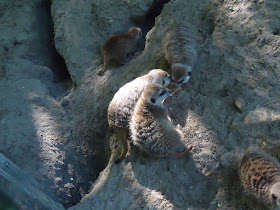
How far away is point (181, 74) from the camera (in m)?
2.99

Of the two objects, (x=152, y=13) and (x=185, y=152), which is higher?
(x=152, y=13)

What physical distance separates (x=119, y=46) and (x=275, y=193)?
8.58 feet

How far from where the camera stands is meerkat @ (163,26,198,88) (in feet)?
9.86

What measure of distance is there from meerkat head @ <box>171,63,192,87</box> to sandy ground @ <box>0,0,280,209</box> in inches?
2.9

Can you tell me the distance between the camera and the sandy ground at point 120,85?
2.44 meters

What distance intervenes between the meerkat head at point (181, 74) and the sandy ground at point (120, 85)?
0.24ft

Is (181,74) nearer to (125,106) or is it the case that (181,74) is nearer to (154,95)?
(154,95)

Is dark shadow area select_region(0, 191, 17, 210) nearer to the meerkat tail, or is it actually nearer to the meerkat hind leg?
the meerkat hind leg

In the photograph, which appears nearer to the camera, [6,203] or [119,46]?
[6,203]

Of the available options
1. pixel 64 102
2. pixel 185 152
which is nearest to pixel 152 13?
pixel 64 102

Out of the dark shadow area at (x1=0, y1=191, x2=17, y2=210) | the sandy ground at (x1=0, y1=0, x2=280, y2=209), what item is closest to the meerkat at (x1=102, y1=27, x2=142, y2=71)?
the sandy ground at (x1=0, y1=0, x2=280, y2=209)

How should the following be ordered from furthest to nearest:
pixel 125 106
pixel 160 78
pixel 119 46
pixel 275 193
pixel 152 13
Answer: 1. pixel 152 13
2. pixel 119 46
3. pixel 160 78
4. pixel 125 106
5. pixel 275 193

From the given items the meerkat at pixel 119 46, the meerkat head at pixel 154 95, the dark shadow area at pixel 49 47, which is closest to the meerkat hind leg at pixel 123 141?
the meerkat head at pixel 154 95

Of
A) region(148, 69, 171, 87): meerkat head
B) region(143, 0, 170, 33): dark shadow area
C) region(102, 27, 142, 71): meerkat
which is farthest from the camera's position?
region(143, 0, 170, 33): dark shadow area
